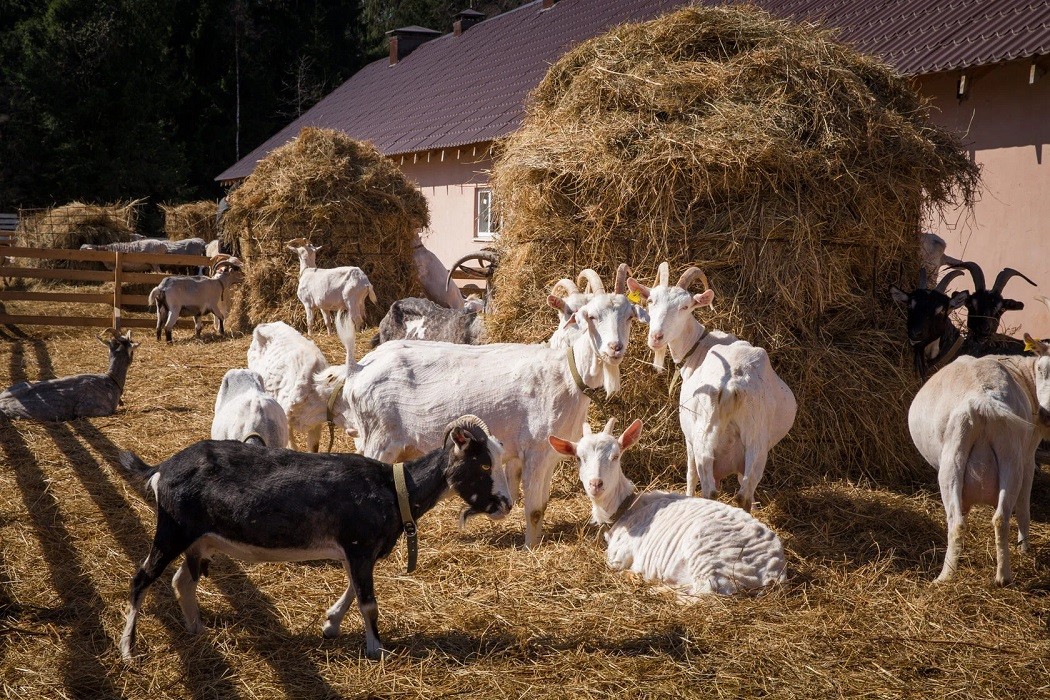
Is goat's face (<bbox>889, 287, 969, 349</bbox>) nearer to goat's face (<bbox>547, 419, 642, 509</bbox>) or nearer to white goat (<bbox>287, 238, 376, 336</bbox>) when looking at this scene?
goat's face (<bbox>547, 419, 642, 509</bbox>)

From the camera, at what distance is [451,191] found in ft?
67.1

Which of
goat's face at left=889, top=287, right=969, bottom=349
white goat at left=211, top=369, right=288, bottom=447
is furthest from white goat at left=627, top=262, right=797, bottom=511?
white goat at left=211, top=369, right=288, bottom=447

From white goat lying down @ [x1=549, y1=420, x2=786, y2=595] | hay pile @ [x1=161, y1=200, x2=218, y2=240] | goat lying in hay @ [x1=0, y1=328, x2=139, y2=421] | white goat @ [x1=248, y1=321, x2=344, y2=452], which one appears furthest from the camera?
hay pile @ [x1=161, y1=200, x2=218, y2=240]

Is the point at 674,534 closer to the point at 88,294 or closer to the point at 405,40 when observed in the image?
the point at 88,294

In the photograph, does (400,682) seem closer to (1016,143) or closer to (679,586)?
(679,586)

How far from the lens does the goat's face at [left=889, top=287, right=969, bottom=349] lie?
740cm

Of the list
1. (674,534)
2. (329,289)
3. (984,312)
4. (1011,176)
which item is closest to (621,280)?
(674,534)

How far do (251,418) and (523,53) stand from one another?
20301mm

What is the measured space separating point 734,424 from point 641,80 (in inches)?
126

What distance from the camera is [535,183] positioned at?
7559mm

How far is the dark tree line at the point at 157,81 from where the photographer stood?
36312 millimetres

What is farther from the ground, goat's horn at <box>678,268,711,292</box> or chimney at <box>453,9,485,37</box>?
chimney at <box>453,9,485,37</box>

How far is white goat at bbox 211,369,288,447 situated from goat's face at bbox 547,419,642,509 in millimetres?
1774

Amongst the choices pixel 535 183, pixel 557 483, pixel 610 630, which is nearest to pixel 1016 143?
pixel 535 183
